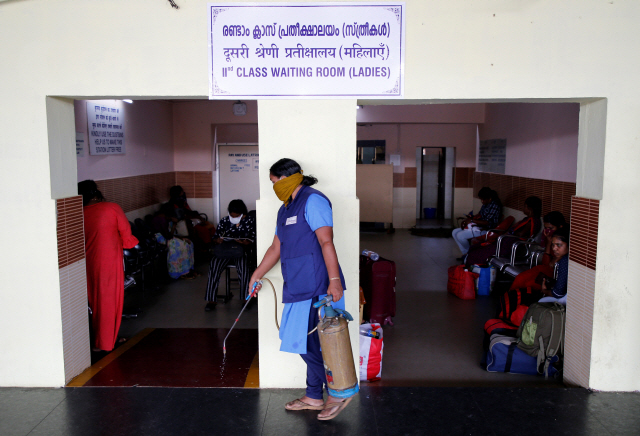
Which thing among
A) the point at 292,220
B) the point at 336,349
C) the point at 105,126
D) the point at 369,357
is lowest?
the point at 369,357

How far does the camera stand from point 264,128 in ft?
11.4

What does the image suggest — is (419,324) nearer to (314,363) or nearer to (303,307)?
(314,363)

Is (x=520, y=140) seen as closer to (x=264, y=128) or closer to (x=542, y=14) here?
(x=542, y=14)

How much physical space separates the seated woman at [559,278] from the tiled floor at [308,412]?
867mm

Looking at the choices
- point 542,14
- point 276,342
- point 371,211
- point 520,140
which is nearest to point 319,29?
point 542,14

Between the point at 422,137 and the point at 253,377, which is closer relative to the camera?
the point at 253,377

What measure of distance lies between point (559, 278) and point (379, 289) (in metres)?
1.64

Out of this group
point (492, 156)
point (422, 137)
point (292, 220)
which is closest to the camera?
point (292, 220)

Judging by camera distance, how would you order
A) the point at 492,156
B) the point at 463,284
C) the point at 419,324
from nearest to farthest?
1. the point at 419,324
2. the point at 463,284
3. the point at 492,156

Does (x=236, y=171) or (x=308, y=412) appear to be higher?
(x=236, y=171)

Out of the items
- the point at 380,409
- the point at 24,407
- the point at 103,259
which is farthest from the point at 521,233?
the point at 24,407

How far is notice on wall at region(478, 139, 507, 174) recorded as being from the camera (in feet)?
31.0

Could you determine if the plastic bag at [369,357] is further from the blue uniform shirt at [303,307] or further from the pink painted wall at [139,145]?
the pink painted wall at [139,145]

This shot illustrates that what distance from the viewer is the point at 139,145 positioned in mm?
8312
